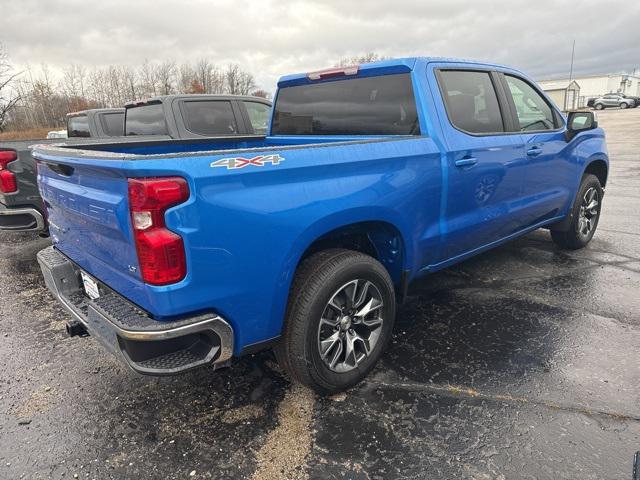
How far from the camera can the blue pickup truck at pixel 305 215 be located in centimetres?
200

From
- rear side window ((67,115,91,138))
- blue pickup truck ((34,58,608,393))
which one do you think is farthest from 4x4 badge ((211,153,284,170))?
rear side window ((67,115,91,138))

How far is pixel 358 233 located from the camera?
2916mm

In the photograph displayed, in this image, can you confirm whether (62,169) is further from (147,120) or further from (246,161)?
(147,120)

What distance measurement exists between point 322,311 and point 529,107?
9.98 feet

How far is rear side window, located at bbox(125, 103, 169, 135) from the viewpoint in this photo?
6188 mm

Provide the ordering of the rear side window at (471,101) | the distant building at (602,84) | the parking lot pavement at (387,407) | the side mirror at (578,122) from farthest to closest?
1. the distant building at (602,84)
2. the side mirror at (578,122)
3. the rear side window at (471,101)
4. the parking lot pavement at (387,407)

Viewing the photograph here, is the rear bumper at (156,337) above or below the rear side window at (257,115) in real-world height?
below

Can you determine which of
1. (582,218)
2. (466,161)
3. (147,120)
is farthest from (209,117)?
(582,218)

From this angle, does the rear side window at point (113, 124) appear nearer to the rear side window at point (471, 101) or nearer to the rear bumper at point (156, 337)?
the rear side window at point (471, 101)

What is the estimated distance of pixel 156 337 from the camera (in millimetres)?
1996

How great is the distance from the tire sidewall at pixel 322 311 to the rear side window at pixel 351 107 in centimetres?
Answer: 108

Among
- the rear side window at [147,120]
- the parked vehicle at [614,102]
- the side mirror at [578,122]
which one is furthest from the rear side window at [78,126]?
the parked vehicle at [614,102]

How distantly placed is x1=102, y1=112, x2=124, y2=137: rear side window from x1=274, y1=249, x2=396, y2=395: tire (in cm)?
665

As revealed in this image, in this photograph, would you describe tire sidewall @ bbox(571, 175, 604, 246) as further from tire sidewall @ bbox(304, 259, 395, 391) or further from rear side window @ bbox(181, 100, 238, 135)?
rear side window @ bbox(181, 100, 238, 135)
